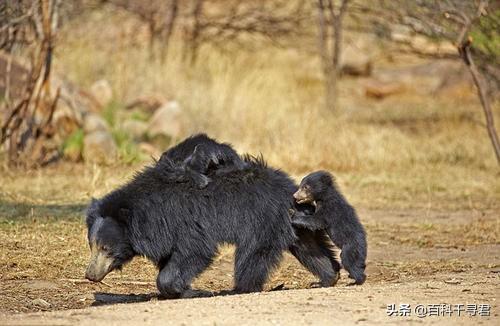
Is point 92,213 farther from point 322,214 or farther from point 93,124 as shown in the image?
Answer: point 93,124

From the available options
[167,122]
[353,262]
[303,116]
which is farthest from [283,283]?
[303,116]

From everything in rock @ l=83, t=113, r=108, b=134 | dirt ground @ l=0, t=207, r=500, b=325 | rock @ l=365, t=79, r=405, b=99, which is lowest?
rock @ l=365, t=79, r=405, b=99

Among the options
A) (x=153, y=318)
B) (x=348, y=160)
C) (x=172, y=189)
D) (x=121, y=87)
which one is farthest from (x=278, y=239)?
(x=121, y=87)

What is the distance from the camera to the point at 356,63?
73.4ft

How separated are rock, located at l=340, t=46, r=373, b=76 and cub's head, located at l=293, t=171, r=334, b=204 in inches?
609

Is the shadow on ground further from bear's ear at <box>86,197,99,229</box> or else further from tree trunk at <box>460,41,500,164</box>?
tree trunk at <box>460,41,500,164</box>

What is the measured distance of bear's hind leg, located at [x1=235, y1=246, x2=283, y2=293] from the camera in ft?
21.9

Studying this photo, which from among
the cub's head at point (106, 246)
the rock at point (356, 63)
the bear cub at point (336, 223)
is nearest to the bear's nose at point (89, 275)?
the cub's head at point (106, 246)

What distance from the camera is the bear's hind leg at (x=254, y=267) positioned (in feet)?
21.9

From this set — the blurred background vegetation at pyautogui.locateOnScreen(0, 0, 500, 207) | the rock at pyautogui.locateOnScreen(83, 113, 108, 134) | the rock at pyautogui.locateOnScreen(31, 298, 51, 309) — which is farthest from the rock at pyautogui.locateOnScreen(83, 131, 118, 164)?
the rock at pyautogui.locateOnScreen(31, 298, 51, 309)

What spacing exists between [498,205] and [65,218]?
492cm

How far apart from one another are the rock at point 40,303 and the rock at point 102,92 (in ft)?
29.5

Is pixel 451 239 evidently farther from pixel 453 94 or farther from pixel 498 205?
pixel 453 94

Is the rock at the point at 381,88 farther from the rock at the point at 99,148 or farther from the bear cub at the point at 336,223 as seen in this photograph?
the bear cub at the point at 336,223
